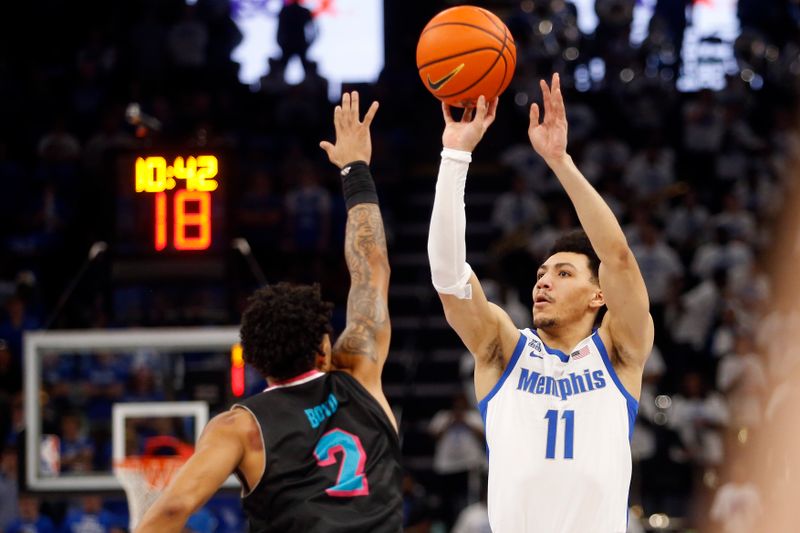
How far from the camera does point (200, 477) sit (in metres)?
4.09

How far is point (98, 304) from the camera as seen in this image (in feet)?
38.8

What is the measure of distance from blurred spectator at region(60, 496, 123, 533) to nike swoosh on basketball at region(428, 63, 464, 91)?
6.50 metres

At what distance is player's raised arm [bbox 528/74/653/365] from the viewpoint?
460 cm

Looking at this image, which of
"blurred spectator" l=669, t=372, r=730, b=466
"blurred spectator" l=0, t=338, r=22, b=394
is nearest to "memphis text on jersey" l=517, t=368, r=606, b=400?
"blurred spectator" l=669, t=372, r=730, b=466

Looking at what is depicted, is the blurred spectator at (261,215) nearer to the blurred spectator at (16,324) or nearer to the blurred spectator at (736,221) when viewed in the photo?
the blurred spectator at (16,324)

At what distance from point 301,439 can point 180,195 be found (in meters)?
4.80

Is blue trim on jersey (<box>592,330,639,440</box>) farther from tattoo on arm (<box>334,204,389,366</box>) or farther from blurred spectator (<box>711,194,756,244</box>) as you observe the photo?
blurred spectator (<box>711,194,756,244</box>)

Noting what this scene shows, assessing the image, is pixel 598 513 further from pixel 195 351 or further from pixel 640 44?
pixel 640 44

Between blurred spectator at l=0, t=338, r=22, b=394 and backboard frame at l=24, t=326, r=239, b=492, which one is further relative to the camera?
blurred spectator at l=0, t=338, r=22, b=394

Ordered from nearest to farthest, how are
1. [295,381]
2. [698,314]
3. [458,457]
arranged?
[295,381], [458,457], [698,314]

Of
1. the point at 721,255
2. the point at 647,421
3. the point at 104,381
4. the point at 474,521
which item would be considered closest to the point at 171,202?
the point at 104,381

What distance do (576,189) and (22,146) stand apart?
12128 millimetres

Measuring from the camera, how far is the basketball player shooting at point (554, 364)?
459 cm

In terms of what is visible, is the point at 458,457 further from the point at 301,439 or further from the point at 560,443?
the point at 301,439
